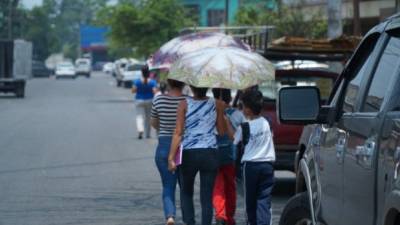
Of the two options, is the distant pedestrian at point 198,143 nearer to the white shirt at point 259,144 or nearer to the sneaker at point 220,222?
the white shirt at point 259,144

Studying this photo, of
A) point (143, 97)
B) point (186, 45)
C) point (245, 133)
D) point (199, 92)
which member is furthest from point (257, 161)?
point (143, 97)

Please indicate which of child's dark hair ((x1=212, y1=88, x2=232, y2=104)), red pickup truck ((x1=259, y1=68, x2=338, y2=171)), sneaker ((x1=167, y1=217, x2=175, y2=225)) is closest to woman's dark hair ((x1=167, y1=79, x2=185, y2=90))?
child's dark hair ((x1=212, y1=88, x2=232, y2=104))

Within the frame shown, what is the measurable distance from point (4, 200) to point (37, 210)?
1.05 meters

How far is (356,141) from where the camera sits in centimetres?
587

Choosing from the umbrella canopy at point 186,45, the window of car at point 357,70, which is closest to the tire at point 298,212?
the window of car at point 357,70

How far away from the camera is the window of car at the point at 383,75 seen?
569 cm

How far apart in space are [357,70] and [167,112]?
13.7ft

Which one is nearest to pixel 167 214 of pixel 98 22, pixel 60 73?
pixel 98 22

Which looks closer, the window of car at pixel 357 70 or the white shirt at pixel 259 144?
the window of car at pixel 357 70

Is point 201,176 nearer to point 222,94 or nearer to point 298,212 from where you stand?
point 222,94

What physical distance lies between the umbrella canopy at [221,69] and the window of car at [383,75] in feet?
14.6

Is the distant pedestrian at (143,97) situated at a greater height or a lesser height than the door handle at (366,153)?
lesser

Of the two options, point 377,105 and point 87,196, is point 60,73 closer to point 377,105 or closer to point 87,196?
point 87,196

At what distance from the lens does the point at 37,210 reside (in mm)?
12609
